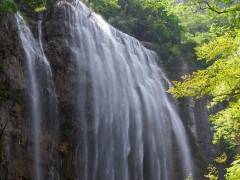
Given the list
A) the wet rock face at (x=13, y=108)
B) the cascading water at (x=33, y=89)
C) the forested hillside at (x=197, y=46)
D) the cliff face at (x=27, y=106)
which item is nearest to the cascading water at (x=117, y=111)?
the cliff face at (x=27, y=106)

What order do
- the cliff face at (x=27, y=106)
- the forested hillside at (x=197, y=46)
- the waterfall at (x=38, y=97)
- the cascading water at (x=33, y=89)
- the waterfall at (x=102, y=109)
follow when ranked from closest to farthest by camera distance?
the forested hillside at (x=197, y=46) → the cliff face at (x=27, y=106) → the cascading water at (x=33, y=89) → the waterfall at (x=38, y=97) → the waterfall at (x=102, y=109)

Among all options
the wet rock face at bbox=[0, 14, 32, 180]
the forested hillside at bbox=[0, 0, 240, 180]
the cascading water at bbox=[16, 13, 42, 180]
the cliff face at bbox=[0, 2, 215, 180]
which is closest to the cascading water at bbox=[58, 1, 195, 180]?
the cliff face at bbox=[0, 2, 215, 180]

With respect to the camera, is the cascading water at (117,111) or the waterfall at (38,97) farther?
the cascading water at (117,111)

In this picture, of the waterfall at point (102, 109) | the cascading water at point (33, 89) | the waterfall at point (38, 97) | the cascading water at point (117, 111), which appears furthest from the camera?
the cascading water at point (117, 111)

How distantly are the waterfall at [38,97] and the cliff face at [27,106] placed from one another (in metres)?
0.18

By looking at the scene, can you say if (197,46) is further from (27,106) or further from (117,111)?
(27,106)

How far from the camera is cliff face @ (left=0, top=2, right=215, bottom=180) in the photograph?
40.0 ft

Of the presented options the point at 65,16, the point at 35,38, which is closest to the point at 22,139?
the point at 35,38

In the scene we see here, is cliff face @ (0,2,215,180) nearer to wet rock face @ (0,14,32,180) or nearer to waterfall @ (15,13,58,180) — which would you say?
wet rock face @ (0,14,32,180)

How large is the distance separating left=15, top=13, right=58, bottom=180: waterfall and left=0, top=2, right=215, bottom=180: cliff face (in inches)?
6.9

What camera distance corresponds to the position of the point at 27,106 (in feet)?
44.5

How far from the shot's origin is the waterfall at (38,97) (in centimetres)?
1351

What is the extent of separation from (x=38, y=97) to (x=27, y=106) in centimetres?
65

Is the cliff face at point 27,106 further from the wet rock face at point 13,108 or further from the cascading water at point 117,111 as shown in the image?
the cascading water at point 117,111
